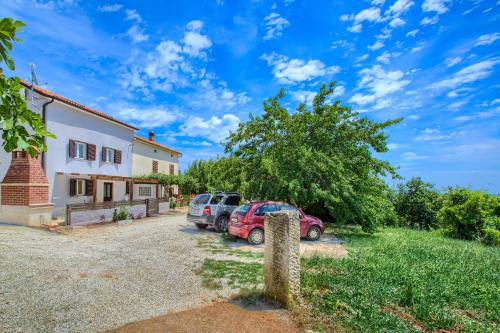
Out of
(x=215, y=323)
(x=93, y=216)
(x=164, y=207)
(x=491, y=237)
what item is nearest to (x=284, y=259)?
(x=215, y=323)

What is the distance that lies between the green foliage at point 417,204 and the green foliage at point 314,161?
848 cm

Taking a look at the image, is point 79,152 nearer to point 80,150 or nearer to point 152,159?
point 80,150

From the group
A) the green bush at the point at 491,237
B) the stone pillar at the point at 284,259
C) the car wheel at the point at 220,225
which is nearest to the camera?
the stone pillar at the point at 284,259

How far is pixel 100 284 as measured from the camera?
606cm

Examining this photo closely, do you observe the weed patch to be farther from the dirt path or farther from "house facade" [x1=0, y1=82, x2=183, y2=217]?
"house facade" [x1=0, y1=82, x2=183, y2=217]

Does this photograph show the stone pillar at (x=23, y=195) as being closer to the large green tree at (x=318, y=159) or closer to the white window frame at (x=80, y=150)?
the white window frame at (x=80, y=150)

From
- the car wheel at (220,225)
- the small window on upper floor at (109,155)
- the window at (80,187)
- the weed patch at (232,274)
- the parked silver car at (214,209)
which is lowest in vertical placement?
the weed patch at (232,274)

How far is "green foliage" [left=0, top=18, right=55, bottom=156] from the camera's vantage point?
170 centimetres

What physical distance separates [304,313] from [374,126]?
41.8ft

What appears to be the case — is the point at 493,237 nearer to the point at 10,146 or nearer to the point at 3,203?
the point at 10,146

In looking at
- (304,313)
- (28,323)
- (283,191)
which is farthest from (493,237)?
(28,323)

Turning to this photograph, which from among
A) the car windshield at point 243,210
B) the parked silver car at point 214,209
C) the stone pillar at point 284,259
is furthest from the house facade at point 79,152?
the stone pillar at point 284,259

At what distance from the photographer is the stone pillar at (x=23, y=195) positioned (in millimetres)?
13016

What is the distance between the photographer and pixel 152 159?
29.3m
